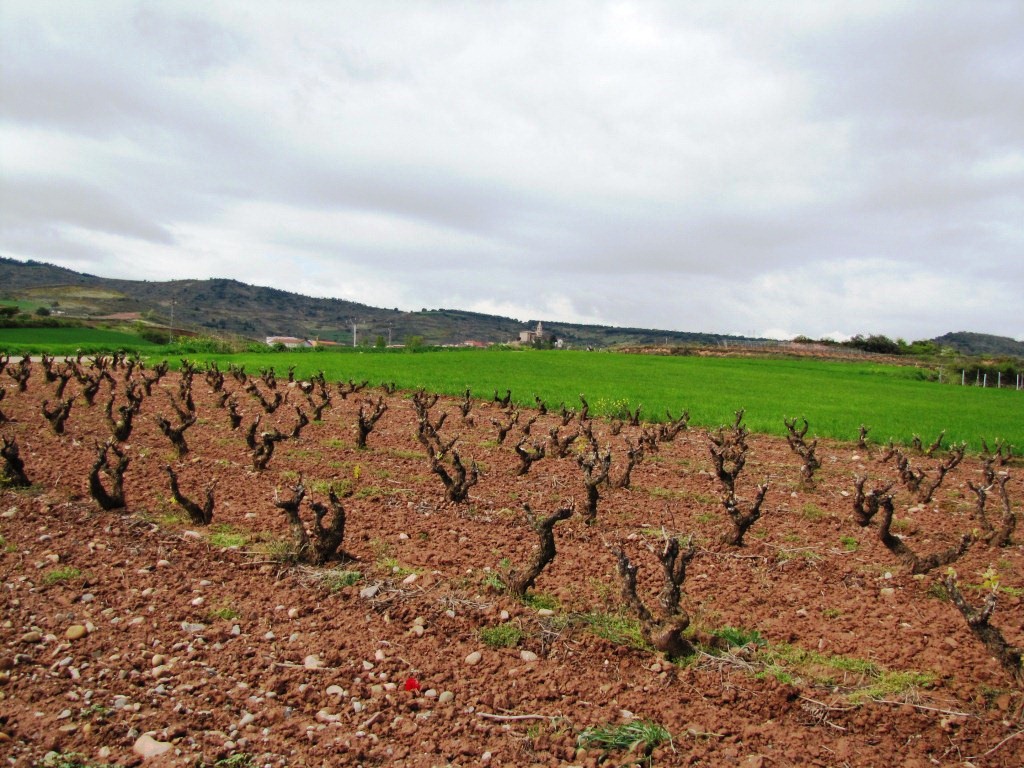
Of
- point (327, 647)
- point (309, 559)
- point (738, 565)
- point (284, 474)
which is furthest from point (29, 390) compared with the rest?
point (738, 565)

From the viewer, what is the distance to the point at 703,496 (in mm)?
10555

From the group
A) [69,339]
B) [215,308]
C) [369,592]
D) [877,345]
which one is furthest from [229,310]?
[369,592]

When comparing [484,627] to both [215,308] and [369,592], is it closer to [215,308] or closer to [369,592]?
[369,592]

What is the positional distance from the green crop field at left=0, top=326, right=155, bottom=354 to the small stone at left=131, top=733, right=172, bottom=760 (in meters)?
54.4

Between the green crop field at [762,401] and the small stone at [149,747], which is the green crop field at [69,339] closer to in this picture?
the green crop field at [762,401]

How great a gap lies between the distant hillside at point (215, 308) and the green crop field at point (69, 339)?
2064 inches

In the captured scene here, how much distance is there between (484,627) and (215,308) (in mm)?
180420

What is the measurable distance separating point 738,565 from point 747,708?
2.98m

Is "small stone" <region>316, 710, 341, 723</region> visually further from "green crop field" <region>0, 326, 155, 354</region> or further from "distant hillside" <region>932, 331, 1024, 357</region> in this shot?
"distant hillside" <region>932, 331, 1024, 357</region>

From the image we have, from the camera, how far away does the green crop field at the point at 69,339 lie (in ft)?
174

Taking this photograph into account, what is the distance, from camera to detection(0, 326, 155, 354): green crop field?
53131mm

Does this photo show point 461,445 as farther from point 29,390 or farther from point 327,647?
point 29,390

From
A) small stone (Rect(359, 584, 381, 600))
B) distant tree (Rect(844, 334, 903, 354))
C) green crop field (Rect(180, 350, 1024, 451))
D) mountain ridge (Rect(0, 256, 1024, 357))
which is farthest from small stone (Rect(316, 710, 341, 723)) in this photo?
mountain ridge (Rect(0, 256, 1024, 357))

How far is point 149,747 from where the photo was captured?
387 centimetres
